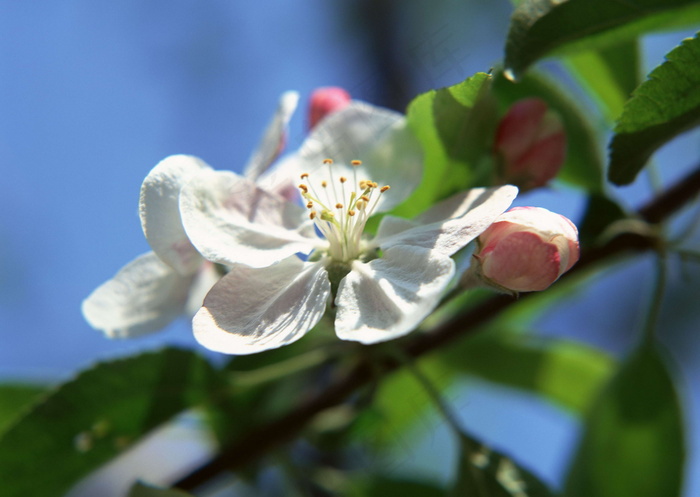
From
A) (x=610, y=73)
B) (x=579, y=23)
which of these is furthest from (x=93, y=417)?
(x=610, y=73)

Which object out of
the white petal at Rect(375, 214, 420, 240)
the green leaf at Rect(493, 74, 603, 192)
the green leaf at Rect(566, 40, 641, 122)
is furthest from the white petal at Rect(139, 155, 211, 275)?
the green leaf at Rect(566, 40, 641, 122)

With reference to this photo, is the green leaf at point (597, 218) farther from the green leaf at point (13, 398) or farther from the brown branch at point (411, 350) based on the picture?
the green leaf at point (13, 398)

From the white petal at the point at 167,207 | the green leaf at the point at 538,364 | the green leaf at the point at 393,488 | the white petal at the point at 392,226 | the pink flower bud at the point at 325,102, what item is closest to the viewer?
the white petal at the point at 167,207

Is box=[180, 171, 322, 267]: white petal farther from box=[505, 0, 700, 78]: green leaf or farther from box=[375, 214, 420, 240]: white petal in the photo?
box=[505, 0, 700, 78]: green leaf

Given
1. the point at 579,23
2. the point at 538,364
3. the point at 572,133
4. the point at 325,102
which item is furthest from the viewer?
the point at 538,364

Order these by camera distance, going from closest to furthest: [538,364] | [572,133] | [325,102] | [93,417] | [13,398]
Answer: [93,417] → [325,102] → [572,133] → [13,398] → [538,364]

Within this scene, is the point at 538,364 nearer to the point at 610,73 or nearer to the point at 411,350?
the point at 411,350

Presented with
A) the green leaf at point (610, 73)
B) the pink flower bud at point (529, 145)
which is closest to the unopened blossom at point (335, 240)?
the pink flower bud at point (529, 145)
